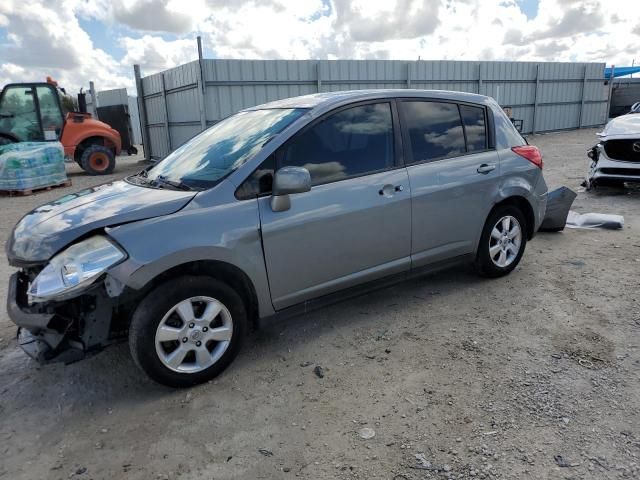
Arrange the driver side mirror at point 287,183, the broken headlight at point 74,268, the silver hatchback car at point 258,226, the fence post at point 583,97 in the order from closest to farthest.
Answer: the broken headlight at point 74,268, the silver hatchback car at point 258,226, the driver side mirror at point 287,183, the fence post at point 583,97

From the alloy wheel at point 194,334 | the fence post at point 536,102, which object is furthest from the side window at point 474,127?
the fence post at point 536,102

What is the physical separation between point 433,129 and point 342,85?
42.8 feet

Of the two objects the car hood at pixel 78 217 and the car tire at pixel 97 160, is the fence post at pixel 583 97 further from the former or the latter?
the car hood at pixel 78 217

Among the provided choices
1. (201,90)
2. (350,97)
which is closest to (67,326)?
(350,97)

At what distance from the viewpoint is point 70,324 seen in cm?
273

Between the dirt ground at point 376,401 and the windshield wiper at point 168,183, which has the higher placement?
the windshield wiper at point 168,183

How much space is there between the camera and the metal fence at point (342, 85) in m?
14.3

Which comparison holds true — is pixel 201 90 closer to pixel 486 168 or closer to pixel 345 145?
pixel 486 168

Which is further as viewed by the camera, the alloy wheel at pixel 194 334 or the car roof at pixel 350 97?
the car roof at pixel 350 97

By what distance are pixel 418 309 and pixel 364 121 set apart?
1.59m

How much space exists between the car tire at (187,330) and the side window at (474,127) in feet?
8.16

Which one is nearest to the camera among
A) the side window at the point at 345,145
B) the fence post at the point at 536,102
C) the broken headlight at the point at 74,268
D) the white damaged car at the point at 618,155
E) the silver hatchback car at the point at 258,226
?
the broken headlight at the point at 74,268

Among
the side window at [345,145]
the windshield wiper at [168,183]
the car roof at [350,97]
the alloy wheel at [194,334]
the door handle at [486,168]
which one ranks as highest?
the car roof at [350,97]

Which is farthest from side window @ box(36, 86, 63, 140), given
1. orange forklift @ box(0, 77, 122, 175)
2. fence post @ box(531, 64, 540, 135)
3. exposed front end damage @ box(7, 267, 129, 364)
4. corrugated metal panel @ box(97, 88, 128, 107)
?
fence post @ box(531, 64, 540, 135)
